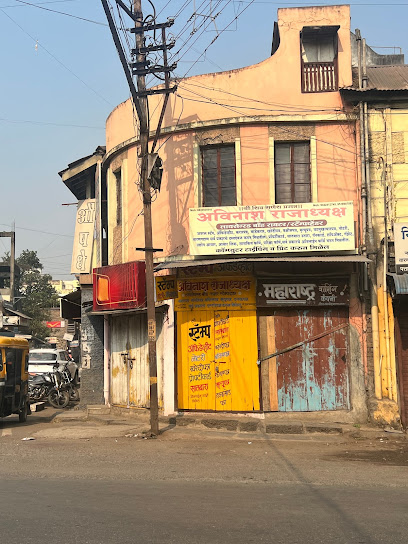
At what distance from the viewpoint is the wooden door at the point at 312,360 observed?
12.9m

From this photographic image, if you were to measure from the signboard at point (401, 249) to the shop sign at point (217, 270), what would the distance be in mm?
3033

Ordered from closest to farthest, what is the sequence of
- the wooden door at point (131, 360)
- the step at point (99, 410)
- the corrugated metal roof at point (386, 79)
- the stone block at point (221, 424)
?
the stone block at point (221, 424) < the corrugated metal roof at point (386, 79) < the wooden door at point (131, 360) < the step at point (99, 410)

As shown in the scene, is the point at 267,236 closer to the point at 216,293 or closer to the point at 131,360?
the point at 216,293

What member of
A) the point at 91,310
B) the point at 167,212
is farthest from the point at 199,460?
the point at 91,310

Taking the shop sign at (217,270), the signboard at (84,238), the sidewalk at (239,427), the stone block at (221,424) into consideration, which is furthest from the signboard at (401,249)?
the signboard at (84,238)

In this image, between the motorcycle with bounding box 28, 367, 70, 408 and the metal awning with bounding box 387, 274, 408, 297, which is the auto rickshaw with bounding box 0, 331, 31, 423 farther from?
the metal awning with bounding box 387, 274, 408, 297

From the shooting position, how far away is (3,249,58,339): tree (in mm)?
53219

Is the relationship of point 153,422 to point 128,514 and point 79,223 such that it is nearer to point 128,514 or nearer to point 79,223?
point 128,514

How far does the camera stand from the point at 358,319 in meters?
13.0

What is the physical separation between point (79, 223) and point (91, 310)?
2609 mm

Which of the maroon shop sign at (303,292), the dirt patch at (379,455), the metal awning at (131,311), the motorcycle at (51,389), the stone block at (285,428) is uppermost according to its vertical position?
the maroon shop sign at (303,292)

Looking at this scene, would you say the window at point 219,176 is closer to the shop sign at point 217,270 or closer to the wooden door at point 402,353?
the shop sign at point 217,270

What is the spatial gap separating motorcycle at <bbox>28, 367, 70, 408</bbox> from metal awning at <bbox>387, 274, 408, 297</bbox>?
10.5 m

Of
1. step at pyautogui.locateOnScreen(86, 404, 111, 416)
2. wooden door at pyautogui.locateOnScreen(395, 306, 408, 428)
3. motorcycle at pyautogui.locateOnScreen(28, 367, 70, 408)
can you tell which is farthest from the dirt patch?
motorcycle at pyautogui.locateOnScreen(28, 367, 70, 408)
